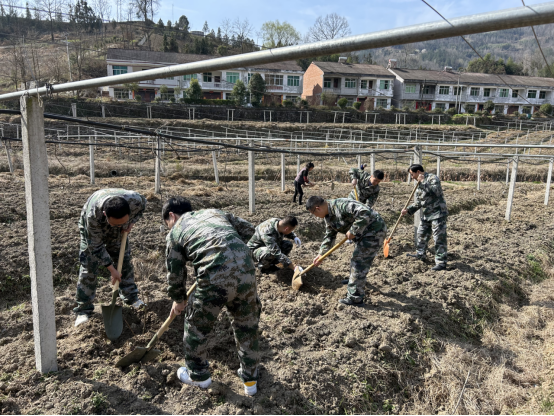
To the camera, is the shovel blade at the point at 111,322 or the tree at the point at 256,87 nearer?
the shovel blade at the point at 111,322

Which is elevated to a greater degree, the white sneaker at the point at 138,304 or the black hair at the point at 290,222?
the black hair at the point at 290,222

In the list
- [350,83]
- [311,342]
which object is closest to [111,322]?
[311,342]

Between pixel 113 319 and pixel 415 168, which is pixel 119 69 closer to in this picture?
pixel 415 168

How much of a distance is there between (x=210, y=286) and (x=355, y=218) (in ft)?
7.79

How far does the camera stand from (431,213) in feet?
20.4

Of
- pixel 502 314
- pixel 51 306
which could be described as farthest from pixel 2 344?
pixel 502 314

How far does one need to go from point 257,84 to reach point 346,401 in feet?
128

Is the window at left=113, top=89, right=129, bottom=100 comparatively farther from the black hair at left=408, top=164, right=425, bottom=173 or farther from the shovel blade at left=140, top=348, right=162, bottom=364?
the shovel blade at left=140, top=348, right=162, bottom=364

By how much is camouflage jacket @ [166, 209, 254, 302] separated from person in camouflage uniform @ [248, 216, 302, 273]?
7.05ft

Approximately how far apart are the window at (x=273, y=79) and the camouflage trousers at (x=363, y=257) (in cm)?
4238

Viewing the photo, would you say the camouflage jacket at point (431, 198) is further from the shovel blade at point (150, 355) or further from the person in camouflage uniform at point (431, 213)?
the shovel blade at point (150, 355)

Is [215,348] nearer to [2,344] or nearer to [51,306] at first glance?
[51,306]

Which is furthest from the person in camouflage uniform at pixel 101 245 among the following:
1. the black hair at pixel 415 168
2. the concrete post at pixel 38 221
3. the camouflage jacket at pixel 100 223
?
the black hair at pixel 415 168

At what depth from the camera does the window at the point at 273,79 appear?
44.2 metres
